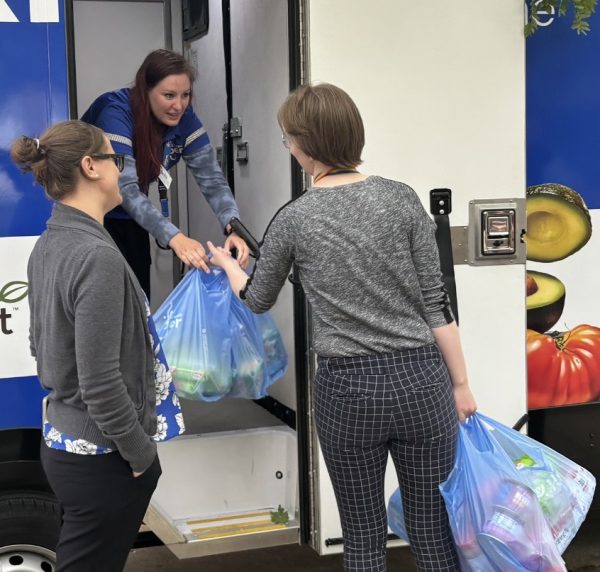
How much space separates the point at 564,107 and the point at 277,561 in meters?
2.23

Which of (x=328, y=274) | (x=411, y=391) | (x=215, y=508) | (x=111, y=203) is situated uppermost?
(x=111, y=203)

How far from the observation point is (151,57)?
337 cm

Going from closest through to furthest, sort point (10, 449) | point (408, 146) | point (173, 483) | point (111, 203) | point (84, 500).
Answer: point (84, 500) → point (111, 203) → point (10, 449) → point (408, 146) → point (173, 483)

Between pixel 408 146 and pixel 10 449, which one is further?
pixel 408 146

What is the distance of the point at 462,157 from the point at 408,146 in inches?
8.0

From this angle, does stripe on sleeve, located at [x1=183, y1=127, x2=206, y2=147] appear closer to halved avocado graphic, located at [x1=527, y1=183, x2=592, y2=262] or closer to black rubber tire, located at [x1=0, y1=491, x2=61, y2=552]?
halved avocado graphic, located at [x1=527, y1=183, x2=592, y2=262]

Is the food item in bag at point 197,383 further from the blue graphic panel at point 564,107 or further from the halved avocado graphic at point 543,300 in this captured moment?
the blue graphic panel at point 564,107

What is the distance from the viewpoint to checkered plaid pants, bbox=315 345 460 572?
2229 mm

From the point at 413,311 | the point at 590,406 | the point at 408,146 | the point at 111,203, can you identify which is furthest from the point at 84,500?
the point at 590,406

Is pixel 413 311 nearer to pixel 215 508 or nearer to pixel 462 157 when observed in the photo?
pixel 462 157

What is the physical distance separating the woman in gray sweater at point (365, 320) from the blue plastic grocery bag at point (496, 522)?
83mm

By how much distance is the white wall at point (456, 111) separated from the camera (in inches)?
123

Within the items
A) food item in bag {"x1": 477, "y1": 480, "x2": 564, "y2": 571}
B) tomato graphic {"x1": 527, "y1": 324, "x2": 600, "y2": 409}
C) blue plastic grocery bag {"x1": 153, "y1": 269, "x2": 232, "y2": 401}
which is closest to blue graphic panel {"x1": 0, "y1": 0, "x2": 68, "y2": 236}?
blue plastic grocery bag {"x1": 153, "y1": 269, "x2": 232, "y2": 401}

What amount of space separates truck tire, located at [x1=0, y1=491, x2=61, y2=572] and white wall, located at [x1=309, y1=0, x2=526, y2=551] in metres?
0.91
